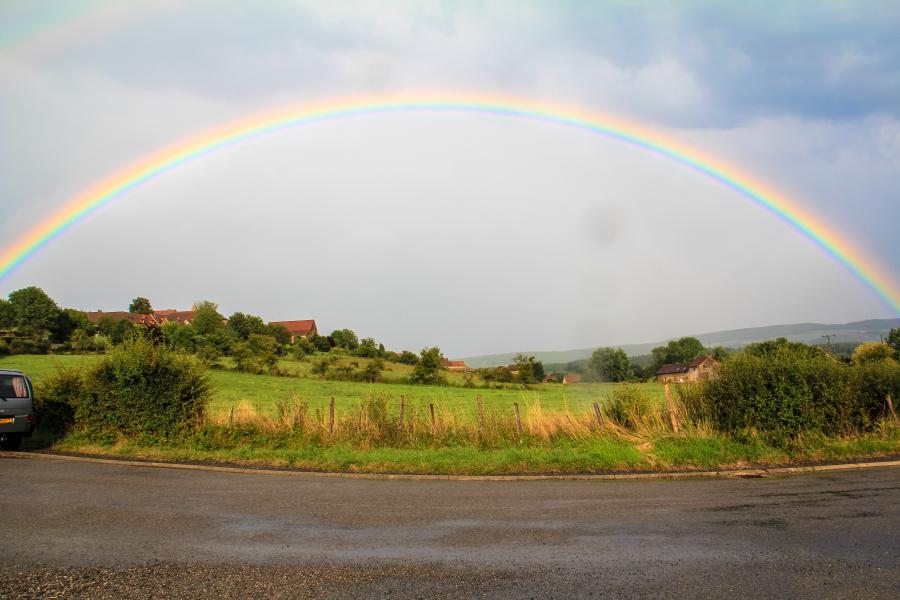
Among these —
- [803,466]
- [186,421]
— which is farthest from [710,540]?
[186,421]

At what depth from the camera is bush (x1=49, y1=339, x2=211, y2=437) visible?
1758 cm

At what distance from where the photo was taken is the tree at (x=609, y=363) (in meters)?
76.0

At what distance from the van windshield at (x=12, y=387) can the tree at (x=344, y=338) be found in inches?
4320

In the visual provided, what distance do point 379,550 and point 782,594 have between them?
4.05m

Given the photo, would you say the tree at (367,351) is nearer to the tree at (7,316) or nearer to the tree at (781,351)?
the tree at (7,316)

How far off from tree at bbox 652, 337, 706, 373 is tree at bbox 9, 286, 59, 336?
115m

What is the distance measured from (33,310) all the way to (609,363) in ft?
277

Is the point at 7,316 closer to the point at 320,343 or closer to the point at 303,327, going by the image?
the point at 320,343

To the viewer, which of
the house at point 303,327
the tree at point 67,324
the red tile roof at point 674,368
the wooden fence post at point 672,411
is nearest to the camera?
the wooden fence post at point 672,411

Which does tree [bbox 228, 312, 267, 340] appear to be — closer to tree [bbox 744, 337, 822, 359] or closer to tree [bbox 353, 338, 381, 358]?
tree [bbox 353, 338, 381, 358]

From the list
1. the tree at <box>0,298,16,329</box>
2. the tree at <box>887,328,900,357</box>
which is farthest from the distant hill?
the tree at <box>0,298,16,329</box>

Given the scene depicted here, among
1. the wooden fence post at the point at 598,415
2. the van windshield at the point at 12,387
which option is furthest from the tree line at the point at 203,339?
the wooden fence post at the point at 598,415

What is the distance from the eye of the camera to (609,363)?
267 feet

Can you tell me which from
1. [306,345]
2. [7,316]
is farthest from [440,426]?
[7,316]
